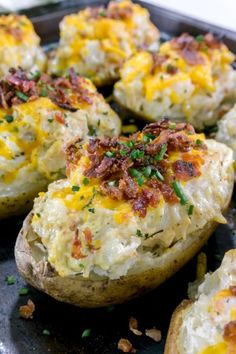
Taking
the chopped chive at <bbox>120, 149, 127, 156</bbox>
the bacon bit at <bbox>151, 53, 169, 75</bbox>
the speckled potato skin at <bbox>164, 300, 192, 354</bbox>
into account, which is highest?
the chopped chive at <bbox>120, 149, 127, 156</bbox>

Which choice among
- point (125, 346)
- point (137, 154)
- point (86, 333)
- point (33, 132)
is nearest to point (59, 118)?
point (33, 132)

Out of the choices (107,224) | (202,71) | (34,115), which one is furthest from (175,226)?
(202,71)

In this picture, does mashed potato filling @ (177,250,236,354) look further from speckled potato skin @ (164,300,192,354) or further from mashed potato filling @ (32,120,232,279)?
mashed potato filling @ (32,120,232,279)

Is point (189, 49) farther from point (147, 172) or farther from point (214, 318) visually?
point (214, 318)

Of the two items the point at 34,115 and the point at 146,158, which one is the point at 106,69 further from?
the point at 146,158

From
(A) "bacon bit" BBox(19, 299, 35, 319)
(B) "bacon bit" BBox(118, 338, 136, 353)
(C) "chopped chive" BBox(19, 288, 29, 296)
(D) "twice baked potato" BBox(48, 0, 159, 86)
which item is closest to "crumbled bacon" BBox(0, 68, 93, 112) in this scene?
(D) "twice baked potato" BBox(48, 0, 159, 86)

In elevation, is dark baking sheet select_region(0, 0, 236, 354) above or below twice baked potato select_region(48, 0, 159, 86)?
below

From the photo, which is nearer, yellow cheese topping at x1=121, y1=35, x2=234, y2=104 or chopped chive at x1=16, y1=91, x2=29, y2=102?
chopped chive at x1=16, y1=91, x2=29, y2=102

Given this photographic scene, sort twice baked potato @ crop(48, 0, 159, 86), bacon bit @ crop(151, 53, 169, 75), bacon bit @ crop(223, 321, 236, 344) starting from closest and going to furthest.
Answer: bacon bit @ crop(223, 321, 236, 344) < bacon bit @ crop(151, 53, 169, 75) < twice baked potato @ crop(48, 0, 159, 86)
